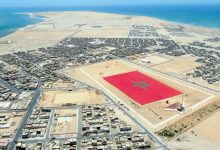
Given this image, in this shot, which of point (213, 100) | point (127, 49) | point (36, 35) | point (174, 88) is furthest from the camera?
point (36, 35)

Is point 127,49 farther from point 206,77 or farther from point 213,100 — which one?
point 213,100

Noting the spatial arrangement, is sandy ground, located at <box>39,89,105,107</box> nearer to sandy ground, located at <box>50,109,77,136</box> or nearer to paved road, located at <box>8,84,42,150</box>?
paved road, located at <box>8,84,42,150</box>

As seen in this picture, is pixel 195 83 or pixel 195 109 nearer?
pixel 195 109

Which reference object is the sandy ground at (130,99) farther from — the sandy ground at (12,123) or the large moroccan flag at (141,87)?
the sandy ground at (12,123)

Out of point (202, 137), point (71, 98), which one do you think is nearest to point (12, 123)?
point (71, 98)

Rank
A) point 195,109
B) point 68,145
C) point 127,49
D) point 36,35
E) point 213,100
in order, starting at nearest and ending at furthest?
point 68,145 < point 195,109 < point 213,100 < point 127,49 < point 36,35

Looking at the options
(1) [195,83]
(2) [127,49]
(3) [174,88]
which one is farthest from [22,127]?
(2) [127,49]
